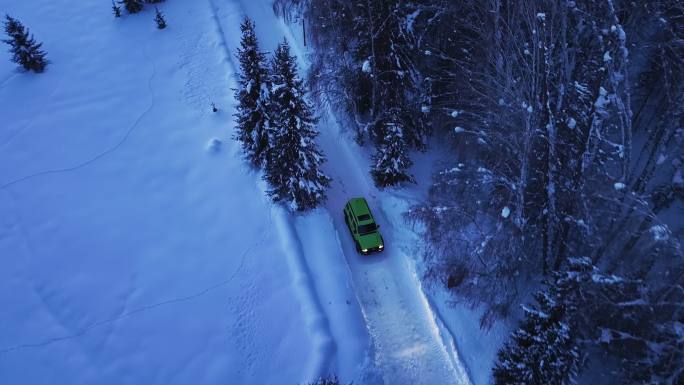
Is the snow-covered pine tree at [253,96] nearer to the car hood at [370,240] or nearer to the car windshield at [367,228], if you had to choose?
the car windshield at [367,228]

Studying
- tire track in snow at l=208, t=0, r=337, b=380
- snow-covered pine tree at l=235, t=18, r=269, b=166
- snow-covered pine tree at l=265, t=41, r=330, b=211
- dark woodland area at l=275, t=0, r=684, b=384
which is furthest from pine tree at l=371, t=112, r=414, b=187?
snow-covered pine tree at l=235, t=18, r=269, b=166

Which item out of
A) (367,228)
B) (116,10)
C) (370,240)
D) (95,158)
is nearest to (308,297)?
(370,240)

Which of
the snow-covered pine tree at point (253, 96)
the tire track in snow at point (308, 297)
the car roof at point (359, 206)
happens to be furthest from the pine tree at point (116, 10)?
the car roof at point (359, 206)

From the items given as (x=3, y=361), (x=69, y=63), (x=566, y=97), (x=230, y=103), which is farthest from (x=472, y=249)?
(x=69, y=63)

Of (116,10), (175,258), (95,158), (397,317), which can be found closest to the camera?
(397,317)

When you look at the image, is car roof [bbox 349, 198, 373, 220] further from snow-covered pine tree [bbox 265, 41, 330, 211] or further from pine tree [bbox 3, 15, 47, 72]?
pine tree [bbox 3, 15, 47, 72]

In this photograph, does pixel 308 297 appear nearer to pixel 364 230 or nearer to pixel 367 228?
pixel 364 230
